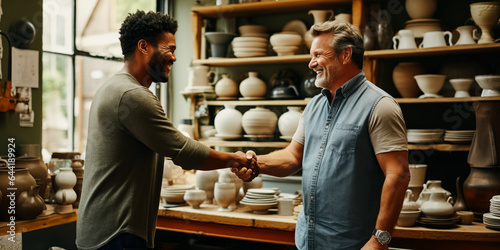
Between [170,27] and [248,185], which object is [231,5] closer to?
[248,185]

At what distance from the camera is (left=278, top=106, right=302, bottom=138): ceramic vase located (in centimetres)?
369

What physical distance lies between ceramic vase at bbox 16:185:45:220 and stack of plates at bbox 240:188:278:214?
120cm

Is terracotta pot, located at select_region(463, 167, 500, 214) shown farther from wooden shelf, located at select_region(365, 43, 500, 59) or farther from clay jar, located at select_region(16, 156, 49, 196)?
clay jar, located at select_region(16, 156, 49, 196)

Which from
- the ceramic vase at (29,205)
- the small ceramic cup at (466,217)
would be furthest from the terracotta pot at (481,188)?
the ceramic vase at (29,205)

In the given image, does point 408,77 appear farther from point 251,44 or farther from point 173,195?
point 173,195

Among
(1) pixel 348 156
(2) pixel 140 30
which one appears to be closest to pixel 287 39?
(2) pixel 140 30

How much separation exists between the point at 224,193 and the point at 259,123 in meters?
0.86

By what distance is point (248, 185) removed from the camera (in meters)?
3.34

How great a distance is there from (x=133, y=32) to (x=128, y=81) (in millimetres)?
245

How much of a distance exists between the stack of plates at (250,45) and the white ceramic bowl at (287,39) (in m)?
0.14

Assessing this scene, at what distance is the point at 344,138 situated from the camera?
6.32 feet

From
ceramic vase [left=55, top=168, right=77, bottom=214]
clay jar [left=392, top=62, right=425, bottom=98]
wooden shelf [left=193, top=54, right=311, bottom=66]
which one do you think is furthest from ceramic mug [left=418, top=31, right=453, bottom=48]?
ceramic vase [left=55, top=168, right=77, bottom=214]

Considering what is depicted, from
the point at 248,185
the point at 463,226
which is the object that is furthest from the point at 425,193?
the point at 248,185

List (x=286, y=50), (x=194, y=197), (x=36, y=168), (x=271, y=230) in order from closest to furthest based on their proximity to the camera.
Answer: (x=36, y=168), (x=271, y=230), (x=194, y=197), (x=286, y=50)
